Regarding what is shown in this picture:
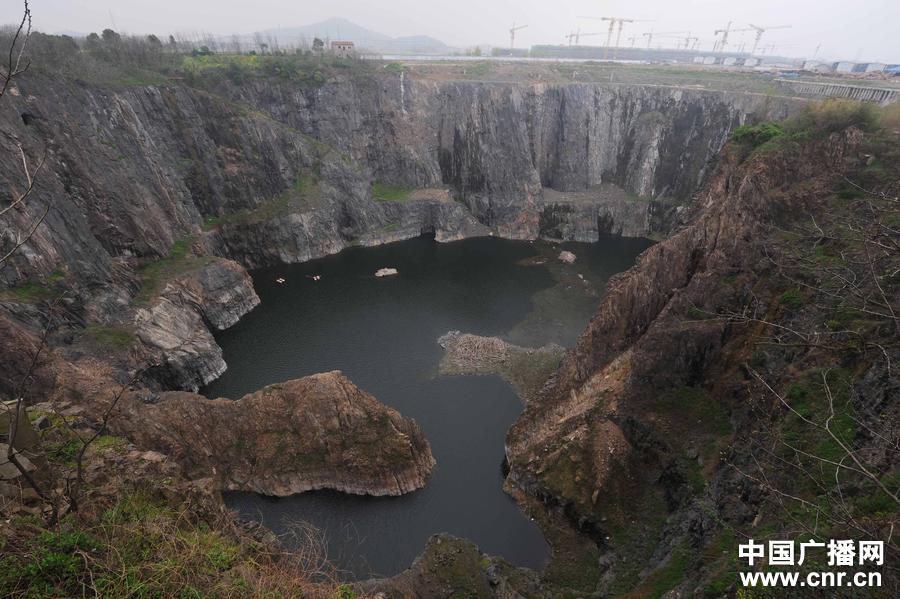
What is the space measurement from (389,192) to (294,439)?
57.8 m

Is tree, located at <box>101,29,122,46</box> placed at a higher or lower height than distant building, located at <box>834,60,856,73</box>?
higher

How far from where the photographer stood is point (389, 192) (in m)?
84.8

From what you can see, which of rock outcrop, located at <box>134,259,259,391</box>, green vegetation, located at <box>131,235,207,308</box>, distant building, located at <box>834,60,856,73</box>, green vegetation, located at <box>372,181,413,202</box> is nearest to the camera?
rock outcrop, located at <box>134,259,259,391</box>

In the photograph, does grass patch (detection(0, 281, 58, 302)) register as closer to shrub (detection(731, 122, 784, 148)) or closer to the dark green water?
the dark green water

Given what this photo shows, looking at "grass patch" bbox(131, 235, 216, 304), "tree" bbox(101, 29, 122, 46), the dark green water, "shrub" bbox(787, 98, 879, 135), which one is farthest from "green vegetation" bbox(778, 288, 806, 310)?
"tree" bbox(101, 29, 122, 46)

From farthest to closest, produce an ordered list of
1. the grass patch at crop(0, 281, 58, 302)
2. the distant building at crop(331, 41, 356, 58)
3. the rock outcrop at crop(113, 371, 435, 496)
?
the distant building at crop(331, 41, 356, 58), the grass patch at crop(0, 281, 58, 302), the rock outcrop at crop(113, 371, 435, 496)

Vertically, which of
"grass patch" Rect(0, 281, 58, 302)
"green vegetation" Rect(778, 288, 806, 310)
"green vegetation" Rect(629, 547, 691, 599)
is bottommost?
"green vegetation" Rect(629, 547, 691, 599)

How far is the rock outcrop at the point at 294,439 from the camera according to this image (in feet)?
112

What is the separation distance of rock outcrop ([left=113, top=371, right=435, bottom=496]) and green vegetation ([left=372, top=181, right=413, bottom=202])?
52567 mm

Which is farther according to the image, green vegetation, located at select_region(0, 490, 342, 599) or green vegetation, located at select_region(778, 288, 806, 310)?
green vegetation, located at select_region(778, 288, 806, 310)

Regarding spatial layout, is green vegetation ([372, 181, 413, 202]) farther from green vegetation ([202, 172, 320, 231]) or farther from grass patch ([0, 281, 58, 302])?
grass patch ([0, 281, 58, 302])

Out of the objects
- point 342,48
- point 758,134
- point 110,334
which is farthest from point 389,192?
point 758,134

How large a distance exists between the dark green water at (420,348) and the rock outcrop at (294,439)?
134cm

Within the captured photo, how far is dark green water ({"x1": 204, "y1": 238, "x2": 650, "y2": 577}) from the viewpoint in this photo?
3212 cm
